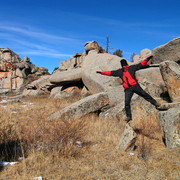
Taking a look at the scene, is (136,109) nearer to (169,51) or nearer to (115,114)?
(115,114)

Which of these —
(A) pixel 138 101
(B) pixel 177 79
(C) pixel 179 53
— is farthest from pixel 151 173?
(C) pixel 179 53

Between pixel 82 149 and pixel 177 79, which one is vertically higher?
pixel 177 79

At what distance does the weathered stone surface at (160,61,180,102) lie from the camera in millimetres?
5570

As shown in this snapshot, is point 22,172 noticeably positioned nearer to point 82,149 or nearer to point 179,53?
point 82,149

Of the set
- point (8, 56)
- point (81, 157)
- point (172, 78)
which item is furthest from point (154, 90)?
point (8, 56)

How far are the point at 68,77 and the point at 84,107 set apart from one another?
6.06 metres

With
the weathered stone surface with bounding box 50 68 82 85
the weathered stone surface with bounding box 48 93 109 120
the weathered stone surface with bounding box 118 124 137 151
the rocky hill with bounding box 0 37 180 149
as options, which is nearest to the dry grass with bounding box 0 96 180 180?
the weathered stone surface with bounding box 118 124 137 151

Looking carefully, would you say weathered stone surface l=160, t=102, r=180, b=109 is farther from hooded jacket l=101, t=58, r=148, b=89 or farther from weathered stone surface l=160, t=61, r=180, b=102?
weathered stone surface l=160, t=61, r=180, b=102

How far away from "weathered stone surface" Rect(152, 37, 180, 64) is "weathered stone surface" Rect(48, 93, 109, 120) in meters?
3.24

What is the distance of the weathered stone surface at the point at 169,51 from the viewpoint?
695 centimetres

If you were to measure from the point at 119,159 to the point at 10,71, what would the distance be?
92.9ft

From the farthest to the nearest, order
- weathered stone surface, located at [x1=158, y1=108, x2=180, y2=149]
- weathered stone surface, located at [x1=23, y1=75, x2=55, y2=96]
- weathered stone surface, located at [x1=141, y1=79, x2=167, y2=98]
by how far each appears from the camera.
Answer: weathered stone surface, located at [x1=23, y1=75, x2=55, y2=96] → weathered stone surface, located at [x1=141, y1=79, x2=167, y2=98] → weathered stone surface, located at [x1=158, y1=108, x2=180, y2=149]

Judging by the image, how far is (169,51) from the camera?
7.25 m

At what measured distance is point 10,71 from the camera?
90.9ft
